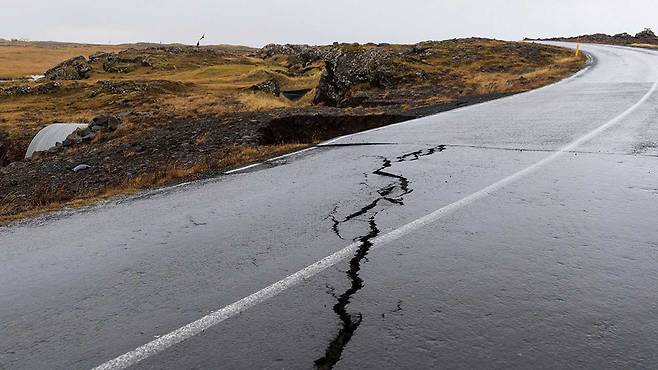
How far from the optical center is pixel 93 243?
5.16 meters

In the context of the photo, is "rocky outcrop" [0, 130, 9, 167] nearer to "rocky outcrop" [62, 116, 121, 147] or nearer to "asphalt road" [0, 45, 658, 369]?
"rocky outcrop" [62, 116, 121, 147]

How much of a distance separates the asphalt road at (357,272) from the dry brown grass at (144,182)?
0.76m

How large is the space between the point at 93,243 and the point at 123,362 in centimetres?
268

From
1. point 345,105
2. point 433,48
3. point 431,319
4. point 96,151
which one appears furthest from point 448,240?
point 433,48

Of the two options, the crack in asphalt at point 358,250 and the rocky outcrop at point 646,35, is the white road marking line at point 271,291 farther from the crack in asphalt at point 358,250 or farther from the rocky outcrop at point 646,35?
the rocky outcrop at point 646,35

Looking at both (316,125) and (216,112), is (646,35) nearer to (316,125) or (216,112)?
(216,112)

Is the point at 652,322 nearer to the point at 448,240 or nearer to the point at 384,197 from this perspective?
the point at 448,240

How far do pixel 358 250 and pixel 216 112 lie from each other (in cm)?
1794

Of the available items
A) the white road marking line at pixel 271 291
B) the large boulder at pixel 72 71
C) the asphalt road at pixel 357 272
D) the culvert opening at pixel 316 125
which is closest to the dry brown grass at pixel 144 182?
the asphalt road at pixel 357 272

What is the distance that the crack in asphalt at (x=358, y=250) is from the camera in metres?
2.90

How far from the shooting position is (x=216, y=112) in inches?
842

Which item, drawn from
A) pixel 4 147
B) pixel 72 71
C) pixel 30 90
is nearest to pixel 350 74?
pixel 4 147

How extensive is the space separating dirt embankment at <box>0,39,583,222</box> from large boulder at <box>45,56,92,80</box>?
13.7m

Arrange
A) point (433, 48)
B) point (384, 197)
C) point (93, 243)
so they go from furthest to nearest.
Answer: point (433, 48), point (384, 197), point (93, 243)
